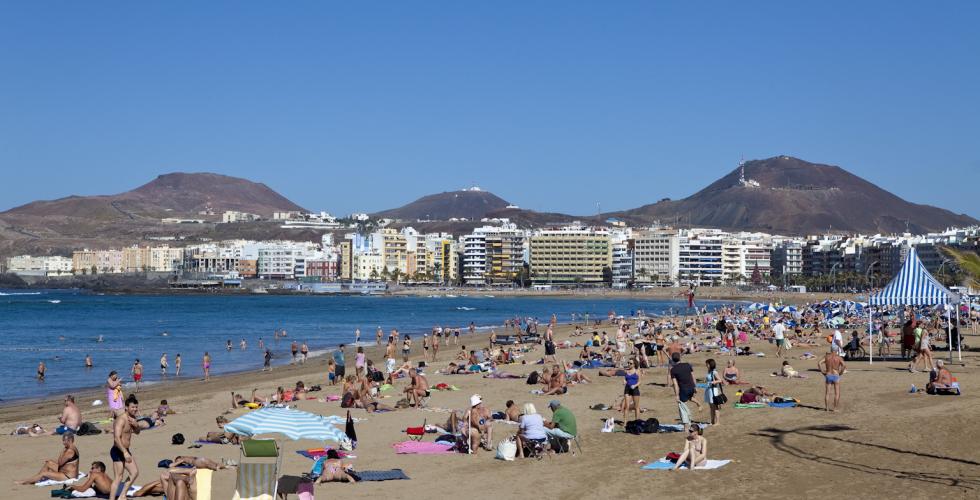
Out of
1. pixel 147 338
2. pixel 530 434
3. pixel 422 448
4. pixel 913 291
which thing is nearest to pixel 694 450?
pixel 530 434

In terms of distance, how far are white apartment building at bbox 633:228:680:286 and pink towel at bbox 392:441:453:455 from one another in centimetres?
14566

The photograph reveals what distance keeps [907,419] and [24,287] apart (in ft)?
647

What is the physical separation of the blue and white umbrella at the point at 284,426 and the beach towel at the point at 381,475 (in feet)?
2.11

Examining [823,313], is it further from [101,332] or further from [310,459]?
[310,459]

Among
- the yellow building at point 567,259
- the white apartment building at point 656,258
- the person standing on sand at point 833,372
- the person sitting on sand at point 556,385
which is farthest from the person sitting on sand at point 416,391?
the white apartment building at point 656,258

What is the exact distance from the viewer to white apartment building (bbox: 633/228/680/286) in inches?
6260

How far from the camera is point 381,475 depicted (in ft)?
38.4

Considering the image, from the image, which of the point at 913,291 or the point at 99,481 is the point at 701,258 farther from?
the point at 99,481

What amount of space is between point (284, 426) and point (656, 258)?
15466 cm

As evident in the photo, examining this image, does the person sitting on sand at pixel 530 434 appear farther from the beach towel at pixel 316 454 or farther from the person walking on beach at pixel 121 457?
the person walking on beach at pixel 121 457

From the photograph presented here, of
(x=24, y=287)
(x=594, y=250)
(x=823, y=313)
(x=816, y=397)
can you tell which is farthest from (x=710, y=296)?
(x=24, y=287)

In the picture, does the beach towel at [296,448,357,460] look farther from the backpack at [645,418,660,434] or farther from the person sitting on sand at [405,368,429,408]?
the person sitting on sand at [405,368,429,408]

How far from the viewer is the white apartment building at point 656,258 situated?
6260 inches

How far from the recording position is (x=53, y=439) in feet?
51.9
